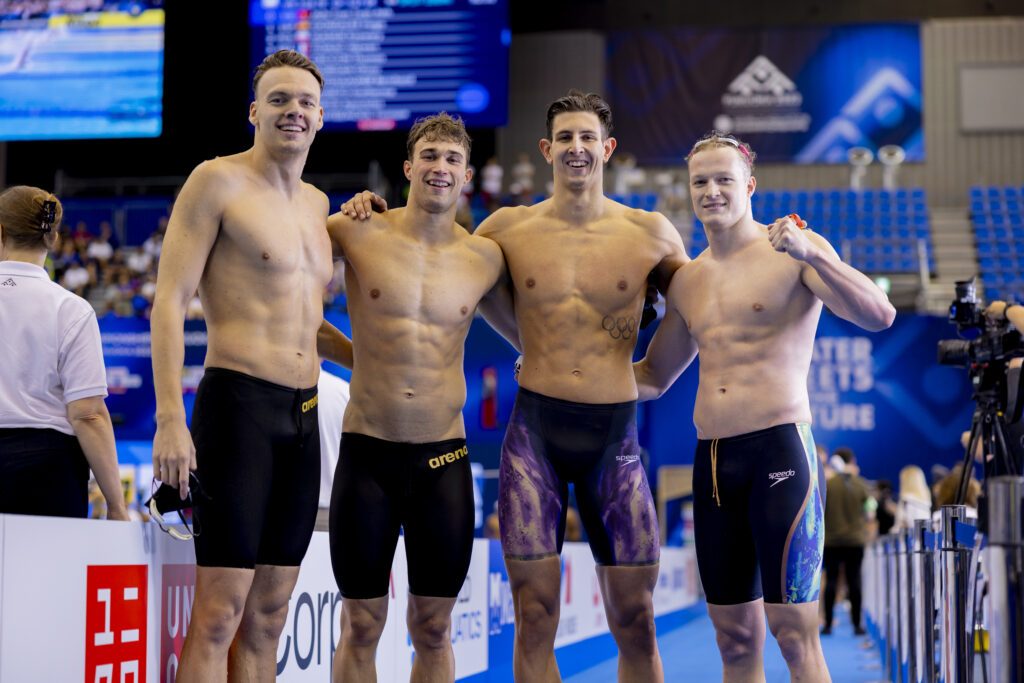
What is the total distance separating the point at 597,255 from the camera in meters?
4.27

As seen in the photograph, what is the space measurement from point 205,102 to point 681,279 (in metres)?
17.5

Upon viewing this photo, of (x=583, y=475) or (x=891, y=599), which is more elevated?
(x=583, y=475)

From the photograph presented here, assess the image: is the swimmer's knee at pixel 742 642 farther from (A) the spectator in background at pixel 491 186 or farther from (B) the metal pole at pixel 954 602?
(A) the spectator in background at pixel 491 186

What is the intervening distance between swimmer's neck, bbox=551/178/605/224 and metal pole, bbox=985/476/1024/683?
2.09 meters

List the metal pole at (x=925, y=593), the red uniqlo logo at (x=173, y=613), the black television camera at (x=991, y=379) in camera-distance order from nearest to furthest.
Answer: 1. the red uniqlo logo at (x=173, y=613)
2. the metal pole at (x=925, y=593)
3. the black television camera at (x=991, y=379)

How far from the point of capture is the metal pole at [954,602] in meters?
3.78

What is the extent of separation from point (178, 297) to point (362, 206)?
0.90 metres

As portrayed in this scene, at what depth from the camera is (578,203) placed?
14.2ft

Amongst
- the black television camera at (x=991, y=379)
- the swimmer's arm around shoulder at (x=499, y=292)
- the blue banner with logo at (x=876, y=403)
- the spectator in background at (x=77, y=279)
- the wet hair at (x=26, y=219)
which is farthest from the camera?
the spectator in background at (x=77, y=279)

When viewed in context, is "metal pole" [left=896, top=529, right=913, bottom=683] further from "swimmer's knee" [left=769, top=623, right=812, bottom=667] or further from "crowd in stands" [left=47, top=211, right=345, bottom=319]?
"crowd in stands" [left=47, top=211, right=345, bottom=319]

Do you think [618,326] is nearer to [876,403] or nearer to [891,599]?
[891,599]

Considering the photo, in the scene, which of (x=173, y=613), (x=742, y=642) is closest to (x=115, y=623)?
(x=173, y=613)

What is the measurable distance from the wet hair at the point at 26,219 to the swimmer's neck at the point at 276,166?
0.72 m

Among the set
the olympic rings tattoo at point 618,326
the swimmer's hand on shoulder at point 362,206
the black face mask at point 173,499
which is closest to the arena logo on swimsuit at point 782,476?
the olympic rings tattoo at point 618,326
